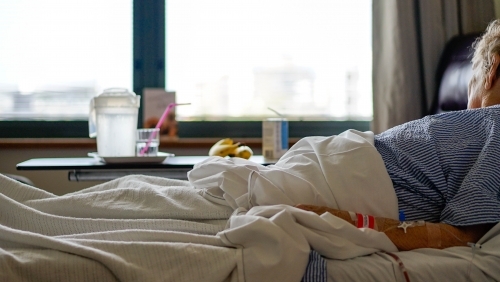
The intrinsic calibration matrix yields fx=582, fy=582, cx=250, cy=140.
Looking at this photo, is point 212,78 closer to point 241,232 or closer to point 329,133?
point 329,133

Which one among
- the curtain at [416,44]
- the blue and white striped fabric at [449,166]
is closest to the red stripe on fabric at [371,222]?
the blue and white striped fabric at [449,166]

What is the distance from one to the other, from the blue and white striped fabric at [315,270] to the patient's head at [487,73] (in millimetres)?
818

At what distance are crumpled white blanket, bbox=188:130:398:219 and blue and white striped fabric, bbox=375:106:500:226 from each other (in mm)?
74

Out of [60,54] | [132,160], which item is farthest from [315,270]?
[60,54]

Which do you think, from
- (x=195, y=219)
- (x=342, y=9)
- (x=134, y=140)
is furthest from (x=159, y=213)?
(x=342, y=9)

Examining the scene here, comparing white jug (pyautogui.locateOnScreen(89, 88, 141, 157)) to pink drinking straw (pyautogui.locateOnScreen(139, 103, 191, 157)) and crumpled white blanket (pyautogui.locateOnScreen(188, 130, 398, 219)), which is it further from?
crumpled white blanket (pyautogui.locateOnScreen(188, 130, 398, 219))

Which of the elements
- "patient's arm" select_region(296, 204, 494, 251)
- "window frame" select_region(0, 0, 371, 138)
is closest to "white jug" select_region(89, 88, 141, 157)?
"window frame" select_region(0, 0, 371, 138)

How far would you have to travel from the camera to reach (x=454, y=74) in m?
2.51

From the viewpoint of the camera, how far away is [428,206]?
1.34 metres

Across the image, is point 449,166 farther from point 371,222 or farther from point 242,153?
point 242,153

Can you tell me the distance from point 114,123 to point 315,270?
1.52 metres

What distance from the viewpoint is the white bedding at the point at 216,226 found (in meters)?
1.03

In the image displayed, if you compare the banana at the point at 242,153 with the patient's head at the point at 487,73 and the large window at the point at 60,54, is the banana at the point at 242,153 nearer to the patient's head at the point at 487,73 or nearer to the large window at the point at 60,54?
the large window at the point at 60,54

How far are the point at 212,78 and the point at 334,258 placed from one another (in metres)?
2.00
